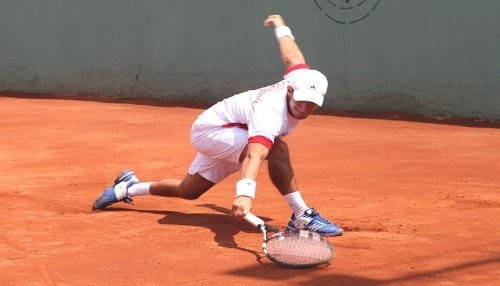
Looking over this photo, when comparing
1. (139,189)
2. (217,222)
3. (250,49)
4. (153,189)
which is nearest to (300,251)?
(217,222)

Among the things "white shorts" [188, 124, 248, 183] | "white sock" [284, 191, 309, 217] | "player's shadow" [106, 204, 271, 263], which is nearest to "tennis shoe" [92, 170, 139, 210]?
"player's shadow" [106, 204, 271, 263]

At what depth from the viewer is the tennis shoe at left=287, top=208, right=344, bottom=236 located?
20.5 ft

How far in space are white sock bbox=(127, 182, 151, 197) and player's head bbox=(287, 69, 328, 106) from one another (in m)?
1.67

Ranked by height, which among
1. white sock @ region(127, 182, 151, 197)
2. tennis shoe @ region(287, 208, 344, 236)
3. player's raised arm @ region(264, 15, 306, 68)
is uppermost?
player's raised arm @ region(264, 15, 306, 68)

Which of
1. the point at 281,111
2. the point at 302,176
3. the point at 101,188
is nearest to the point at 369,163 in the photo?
the point at 302,176

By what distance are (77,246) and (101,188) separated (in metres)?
2.11

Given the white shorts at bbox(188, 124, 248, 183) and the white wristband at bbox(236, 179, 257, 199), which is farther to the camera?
the white shorts at bbox(188, 124, 248, 183)

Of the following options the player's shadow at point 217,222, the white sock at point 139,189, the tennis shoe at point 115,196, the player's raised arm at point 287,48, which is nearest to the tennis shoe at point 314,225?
the player's shadow at point 217,222

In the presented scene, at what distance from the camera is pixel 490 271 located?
5418 mm

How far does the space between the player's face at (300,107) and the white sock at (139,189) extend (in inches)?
62.8

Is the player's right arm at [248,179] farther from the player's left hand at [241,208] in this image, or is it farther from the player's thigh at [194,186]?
the player's thigh at [194,186]

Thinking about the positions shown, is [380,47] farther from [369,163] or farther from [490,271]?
[490,271]

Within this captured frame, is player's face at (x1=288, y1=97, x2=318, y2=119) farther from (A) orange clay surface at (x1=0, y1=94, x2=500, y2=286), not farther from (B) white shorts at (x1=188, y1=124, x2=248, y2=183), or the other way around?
(A) orange clay surface at (x1=0, y1=94, x2=500, y2=286)

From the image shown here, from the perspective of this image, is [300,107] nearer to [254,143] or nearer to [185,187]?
[254,143]
